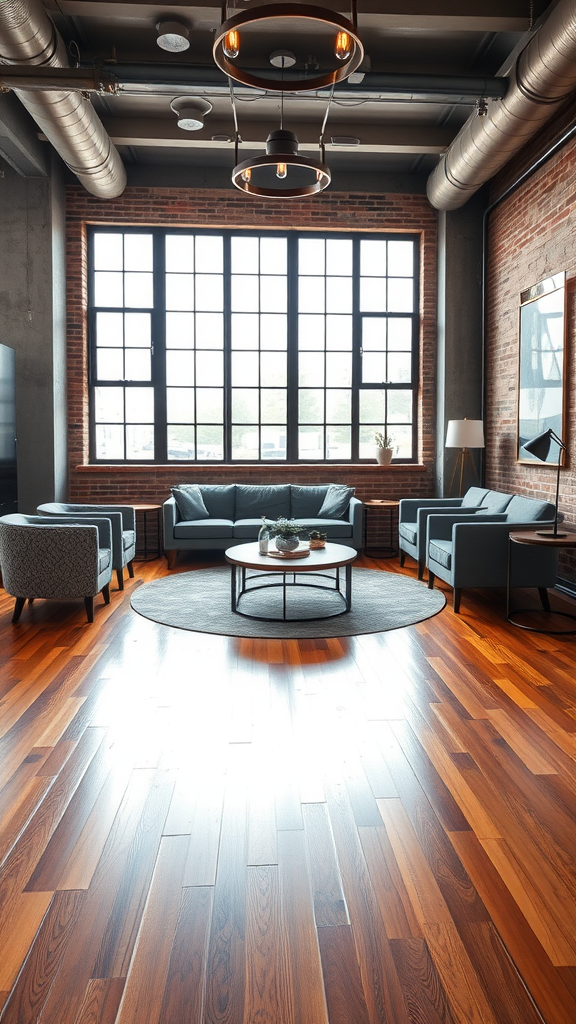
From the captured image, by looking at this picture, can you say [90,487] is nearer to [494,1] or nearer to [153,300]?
[153,300]

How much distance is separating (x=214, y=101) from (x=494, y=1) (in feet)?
8.86

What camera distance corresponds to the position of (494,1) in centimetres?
509

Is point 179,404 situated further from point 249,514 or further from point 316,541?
point 316,541

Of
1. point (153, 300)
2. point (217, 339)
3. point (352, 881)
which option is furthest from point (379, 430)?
point (352, 881)

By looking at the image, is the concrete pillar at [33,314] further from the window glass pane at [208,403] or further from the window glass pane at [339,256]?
the window glass pane at [339,256]

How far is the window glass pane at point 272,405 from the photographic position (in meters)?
8.81

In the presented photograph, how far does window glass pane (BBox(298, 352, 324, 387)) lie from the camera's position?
28.9ft

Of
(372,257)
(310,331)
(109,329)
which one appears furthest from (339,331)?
(109,329)

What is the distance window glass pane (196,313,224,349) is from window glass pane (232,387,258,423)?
24.1 inches

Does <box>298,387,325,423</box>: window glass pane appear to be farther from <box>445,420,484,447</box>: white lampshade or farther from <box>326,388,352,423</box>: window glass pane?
<box>445,420,484,447</box>: white lampshade

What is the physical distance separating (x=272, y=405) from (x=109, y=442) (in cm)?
203

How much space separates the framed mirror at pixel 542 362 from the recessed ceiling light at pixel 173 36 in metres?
3.55

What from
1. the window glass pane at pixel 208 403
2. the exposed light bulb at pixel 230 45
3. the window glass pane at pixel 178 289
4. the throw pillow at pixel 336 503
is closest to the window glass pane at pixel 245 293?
the window glass pane at pixel 178 289

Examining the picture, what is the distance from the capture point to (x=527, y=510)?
589cm
